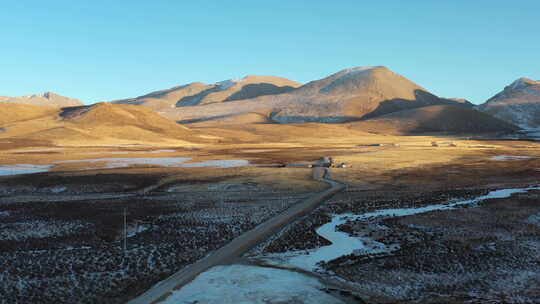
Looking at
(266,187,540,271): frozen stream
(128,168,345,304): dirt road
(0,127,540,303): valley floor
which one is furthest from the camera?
(266,187,540,271): frozen stream

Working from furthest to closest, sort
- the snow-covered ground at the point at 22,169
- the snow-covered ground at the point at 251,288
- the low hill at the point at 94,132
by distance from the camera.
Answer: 1. the low hill at the point at 94,132
2. the snow-covered ground at the point at 22,169
3. the snow-covered ground at the point at 251,288

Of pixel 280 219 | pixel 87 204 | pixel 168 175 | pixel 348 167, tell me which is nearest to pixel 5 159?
pixel 168 175

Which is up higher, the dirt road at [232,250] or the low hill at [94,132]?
the low hill at [94,132]

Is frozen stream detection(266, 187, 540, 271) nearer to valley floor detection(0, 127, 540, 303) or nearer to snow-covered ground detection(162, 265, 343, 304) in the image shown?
valley floor detection(0, 127, 540, 303)

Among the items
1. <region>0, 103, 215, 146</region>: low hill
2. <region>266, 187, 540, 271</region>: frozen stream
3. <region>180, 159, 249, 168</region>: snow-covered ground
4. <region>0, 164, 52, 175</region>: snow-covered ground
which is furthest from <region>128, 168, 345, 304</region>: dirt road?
<region>0, 103, 215, 146</region>: low hill

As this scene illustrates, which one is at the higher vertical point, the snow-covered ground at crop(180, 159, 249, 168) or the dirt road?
the snow-covered ground at crop(180, 159, 249, 168)

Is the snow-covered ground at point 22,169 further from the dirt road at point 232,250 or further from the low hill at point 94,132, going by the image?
the low hill at point 94,132

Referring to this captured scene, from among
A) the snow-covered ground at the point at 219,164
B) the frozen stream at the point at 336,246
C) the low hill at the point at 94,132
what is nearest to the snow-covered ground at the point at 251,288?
the frozen stream at the point at 336,246
